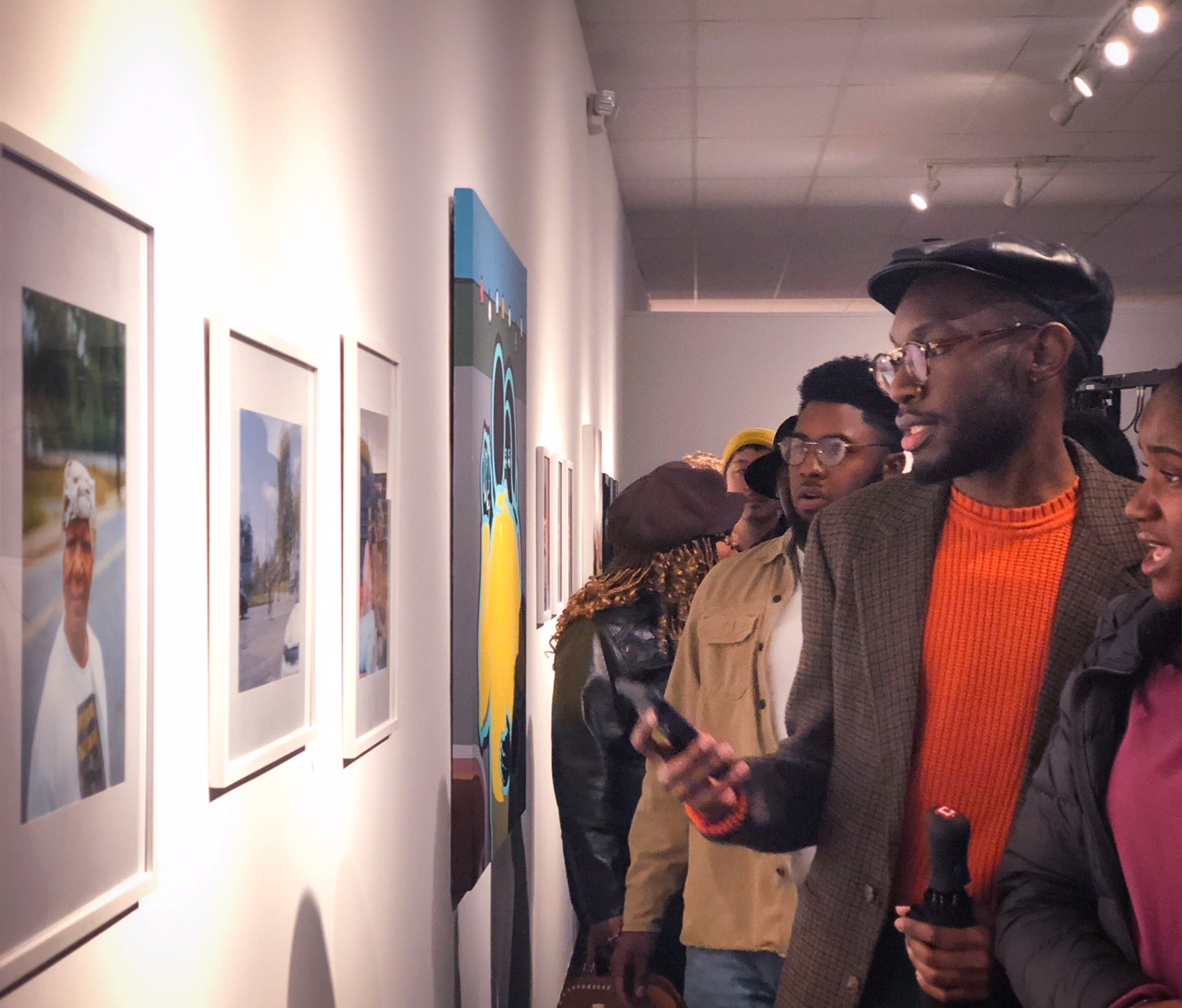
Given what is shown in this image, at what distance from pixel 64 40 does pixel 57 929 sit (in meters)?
0.73

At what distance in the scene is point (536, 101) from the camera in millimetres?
4227

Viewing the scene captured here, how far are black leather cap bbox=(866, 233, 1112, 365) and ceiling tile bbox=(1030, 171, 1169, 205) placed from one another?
23.7 ft

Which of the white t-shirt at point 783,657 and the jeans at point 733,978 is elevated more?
the white t-shirt at point 783,657

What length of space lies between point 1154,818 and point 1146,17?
192 inches

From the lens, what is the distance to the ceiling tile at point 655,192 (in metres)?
8.69

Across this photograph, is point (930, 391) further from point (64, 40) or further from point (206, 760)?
point (64, 40)

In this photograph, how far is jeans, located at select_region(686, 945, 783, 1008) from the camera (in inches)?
99.7

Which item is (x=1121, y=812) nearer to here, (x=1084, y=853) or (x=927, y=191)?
(x=1084, y=853)

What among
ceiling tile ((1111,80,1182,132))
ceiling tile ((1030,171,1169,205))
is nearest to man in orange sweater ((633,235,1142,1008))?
ceiling tile ((1111,80,1182,132))

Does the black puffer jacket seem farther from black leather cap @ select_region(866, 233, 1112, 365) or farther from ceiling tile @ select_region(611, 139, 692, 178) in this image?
ceiling tile @ select_region(611, 139, 692, 178)

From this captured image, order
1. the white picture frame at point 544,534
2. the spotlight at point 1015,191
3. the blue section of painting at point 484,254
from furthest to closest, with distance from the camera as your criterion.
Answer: the spotlight at point 1015,191 < the white picture frame at point 544,534 < the blue section of painting at point 484,254

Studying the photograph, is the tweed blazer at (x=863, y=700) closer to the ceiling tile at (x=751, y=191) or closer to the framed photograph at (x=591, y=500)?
the framed photograph at (x=591, y=500)

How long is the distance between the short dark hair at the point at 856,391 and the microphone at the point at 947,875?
1434mm

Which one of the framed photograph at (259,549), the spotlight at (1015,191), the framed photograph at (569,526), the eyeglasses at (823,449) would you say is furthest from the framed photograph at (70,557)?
the spotlight at (1015,191)
